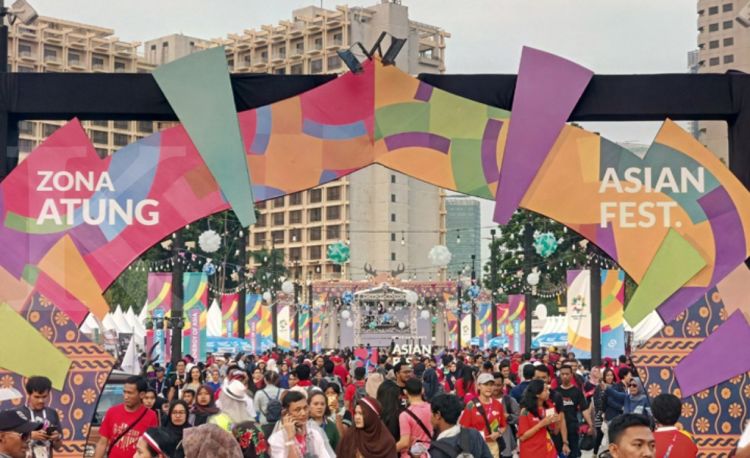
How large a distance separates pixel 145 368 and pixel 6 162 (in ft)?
33.9

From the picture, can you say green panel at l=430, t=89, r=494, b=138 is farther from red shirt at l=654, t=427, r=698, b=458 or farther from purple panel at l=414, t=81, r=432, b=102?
red shirt at l=654, t=427, r=698, b=458

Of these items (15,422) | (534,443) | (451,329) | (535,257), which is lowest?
(534,443)

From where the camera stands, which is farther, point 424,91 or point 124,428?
point 424,91

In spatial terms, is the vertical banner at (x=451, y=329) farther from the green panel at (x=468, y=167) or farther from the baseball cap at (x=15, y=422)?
the baseball cap at (x=15, y=422)

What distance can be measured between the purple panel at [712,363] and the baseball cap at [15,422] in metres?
9.28

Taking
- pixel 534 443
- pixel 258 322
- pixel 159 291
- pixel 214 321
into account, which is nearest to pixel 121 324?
pixel 214 321

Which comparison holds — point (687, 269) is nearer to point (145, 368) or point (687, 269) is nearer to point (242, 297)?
point (145, 368)

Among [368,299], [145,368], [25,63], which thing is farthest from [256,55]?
[145,368]

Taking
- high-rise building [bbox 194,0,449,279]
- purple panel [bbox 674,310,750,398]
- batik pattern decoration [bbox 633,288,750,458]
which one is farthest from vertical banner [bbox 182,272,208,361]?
high-rise building [bbox 194,0,449,279]

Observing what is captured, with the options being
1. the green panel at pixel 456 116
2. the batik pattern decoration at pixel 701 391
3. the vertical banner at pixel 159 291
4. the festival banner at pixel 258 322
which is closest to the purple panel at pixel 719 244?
the batik pattern decoration at pixel 701 391

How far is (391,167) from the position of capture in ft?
52.7

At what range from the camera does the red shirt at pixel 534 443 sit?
14680 millimetres

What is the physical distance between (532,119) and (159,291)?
21808 mm

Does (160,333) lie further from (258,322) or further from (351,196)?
(351,196)
